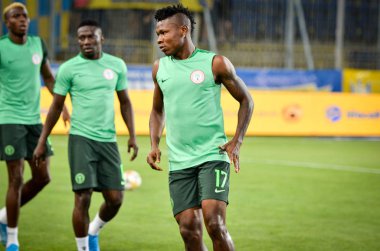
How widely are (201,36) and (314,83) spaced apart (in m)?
3.83

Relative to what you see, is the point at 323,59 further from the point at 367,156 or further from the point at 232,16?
the point at 367,156

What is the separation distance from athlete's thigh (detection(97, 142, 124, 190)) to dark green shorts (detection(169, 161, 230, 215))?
1.60 m

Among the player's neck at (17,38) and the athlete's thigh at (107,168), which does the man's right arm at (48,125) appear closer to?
the athlete's thigh at (107,168)

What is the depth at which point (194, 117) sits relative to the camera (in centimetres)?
639

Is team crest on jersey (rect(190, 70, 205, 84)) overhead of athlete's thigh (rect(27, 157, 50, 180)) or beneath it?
overhead

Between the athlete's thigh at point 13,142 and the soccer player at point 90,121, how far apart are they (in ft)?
1.90

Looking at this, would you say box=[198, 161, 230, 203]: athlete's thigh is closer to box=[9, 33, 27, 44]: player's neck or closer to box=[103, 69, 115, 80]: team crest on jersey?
box=[103, 69, 115, 80]: team crest on jersey

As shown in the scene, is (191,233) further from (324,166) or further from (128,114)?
(324,166)

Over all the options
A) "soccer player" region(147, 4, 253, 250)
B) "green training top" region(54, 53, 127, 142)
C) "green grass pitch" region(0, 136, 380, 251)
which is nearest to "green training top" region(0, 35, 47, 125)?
"green training top" region(54, 53, 127, 142)

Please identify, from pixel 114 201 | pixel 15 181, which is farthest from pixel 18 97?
pixel 114 201

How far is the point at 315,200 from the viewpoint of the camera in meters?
11.9

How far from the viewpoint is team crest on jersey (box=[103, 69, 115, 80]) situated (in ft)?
26.4

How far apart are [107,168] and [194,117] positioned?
6.13ft

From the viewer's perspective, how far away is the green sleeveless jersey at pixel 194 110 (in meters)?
6.36
